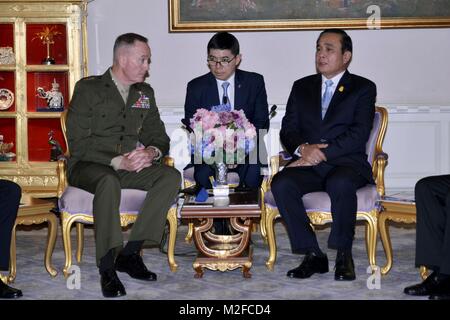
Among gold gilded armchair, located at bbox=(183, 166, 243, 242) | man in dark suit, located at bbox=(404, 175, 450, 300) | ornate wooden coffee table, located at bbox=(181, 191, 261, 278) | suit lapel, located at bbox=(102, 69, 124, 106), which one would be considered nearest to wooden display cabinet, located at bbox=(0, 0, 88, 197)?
gold gilded armchair, located at bbox=(183, 166, 243, 242)

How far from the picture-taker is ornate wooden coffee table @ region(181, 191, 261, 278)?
15.7ft

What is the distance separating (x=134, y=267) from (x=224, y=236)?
2.05 feet

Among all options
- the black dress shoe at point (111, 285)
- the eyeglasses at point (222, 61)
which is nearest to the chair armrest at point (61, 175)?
the black dress shoe at point (111, 285)

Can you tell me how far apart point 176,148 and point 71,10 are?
154 centimetres

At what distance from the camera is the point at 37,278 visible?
5004 millimetres

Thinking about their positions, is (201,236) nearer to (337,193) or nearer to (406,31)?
(337,193)

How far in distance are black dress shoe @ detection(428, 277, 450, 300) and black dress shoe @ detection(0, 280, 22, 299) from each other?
2328 millimetres

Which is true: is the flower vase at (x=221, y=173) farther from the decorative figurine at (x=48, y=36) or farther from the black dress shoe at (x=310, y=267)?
the decorative figurine at (x=48, y=36)

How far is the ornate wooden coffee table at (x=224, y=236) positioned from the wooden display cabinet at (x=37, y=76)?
2.35 meters

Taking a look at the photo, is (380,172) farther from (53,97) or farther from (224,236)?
(53,97)

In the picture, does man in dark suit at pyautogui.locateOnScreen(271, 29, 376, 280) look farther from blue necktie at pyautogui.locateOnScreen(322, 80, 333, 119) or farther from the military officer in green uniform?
the military officer in green uniform

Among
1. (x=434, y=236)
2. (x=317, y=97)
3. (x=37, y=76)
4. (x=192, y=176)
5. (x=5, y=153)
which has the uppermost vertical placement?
(x=37, y=76)

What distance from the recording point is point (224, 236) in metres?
5.14

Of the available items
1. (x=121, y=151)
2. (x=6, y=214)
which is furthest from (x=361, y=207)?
(x=6, y=214)
